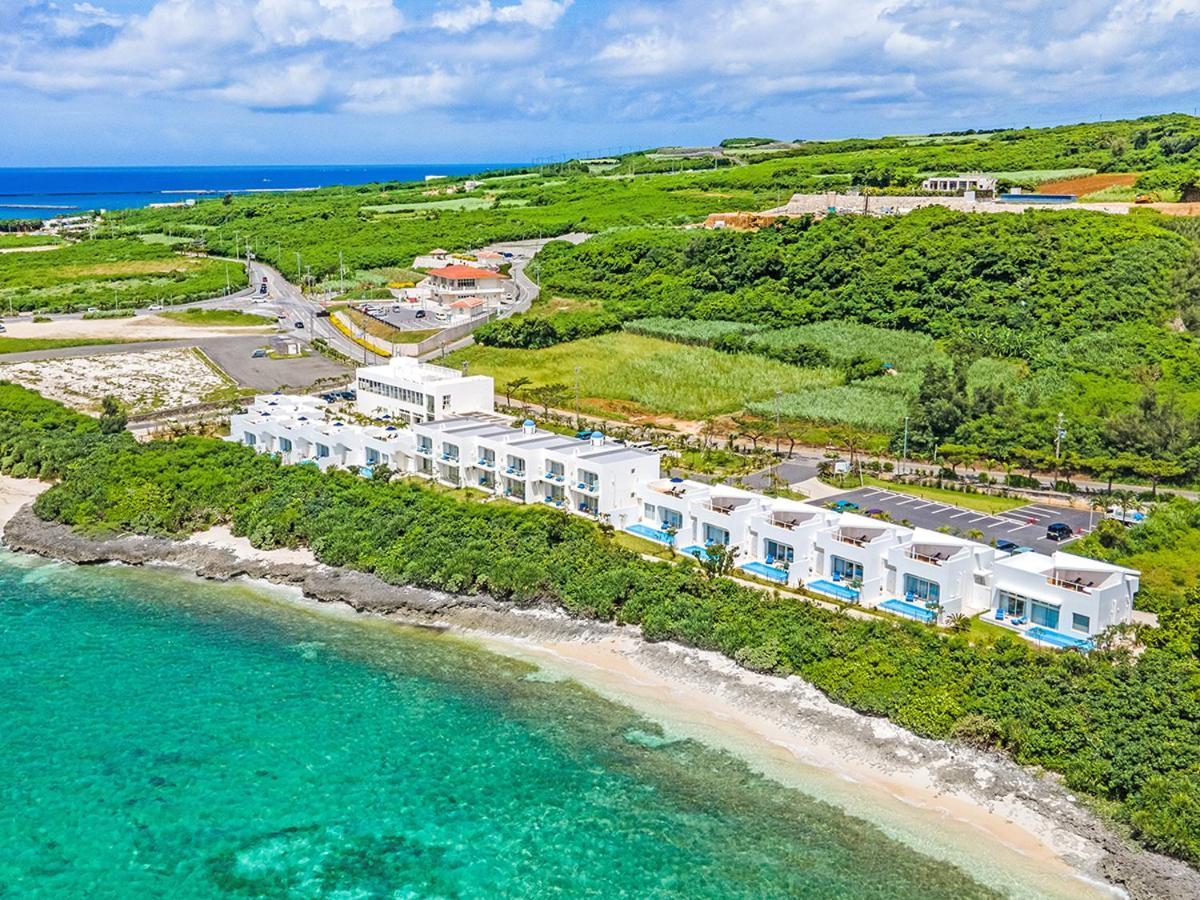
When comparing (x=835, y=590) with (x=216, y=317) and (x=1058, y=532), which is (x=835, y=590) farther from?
(x=216, y=317)

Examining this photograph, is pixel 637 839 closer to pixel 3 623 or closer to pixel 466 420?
pixel 3 623

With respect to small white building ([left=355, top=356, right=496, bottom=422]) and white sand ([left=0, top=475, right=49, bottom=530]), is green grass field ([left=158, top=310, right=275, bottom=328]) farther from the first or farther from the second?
white sand ([left=0, top=475, right=49, bottom=530])

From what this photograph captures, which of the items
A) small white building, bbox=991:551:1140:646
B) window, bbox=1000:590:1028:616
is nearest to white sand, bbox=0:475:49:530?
window, bbox=1000:590:1028:616

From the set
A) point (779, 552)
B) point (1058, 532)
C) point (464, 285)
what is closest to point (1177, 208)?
point (1058, 532)

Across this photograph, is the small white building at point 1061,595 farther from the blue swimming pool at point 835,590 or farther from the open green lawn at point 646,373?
the open green lawn at point 646,373

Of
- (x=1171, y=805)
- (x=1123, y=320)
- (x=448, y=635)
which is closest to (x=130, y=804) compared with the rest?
(x=448, y=635)
